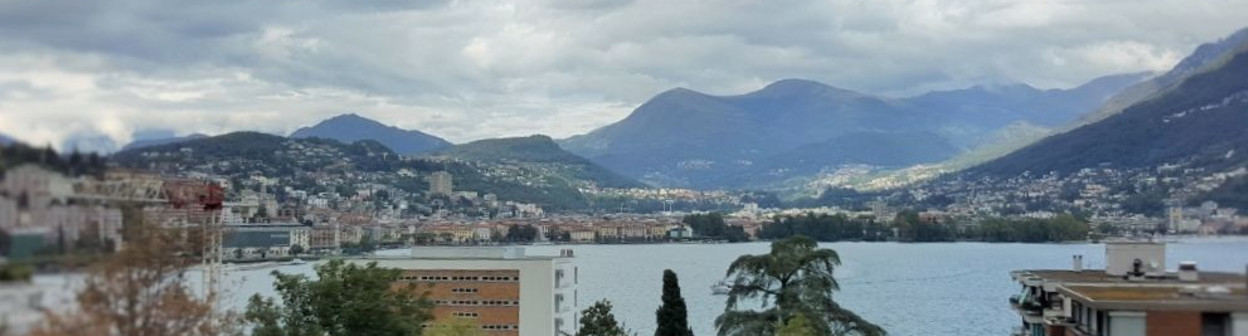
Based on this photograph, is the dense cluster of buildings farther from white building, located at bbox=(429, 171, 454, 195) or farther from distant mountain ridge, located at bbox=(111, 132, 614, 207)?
white building, located at bbox=(429, 171, 454, 195)

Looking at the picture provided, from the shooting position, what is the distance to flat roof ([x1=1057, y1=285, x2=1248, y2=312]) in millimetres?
13172

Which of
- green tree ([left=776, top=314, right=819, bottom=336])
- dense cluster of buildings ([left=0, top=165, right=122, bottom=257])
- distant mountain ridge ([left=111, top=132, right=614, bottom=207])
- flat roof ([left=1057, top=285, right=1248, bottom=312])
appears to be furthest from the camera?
distant mountain ridge ([left=111, top=132, right=614, bottom=207])

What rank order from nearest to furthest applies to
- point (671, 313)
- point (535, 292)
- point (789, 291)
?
point (789, 291)
point (671, 313)
point (535, 292)

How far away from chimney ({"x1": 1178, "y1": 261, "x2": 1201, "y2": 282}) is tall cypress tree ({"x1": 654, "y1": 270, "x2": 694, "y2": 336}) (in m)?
15.1

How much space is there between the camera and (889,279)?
320 feet

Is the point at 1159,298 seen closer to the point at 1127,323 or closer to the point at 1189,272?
the point at 1127,323

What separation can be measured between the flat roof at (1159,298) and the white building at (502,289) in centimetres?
2880

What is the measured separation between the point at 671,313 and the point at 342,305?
10.5m

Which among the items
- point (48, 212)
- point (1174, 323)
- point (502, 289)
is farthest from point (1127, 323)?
point (502, 289)

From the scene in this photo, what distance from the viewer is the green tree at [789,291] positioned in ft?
93.7

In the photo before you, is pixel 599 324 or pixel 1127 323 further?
pixel 599 324

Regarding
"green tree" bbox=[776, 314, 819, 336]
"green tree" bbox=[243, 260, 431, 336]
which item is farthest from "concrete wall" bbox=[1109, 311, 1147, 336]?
"green tree" bbox=[243, 260, 431, 336]

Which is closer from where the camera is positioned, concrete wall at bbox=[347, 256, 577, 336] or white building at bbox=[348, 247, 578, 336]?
concrete wall at bbox=[347, 256, 577, 336]

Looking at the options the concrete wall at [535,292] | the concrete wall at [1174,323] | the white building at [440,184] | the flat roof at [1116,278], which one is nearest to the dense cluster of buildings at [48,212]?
the flat roof at [1116,278]
